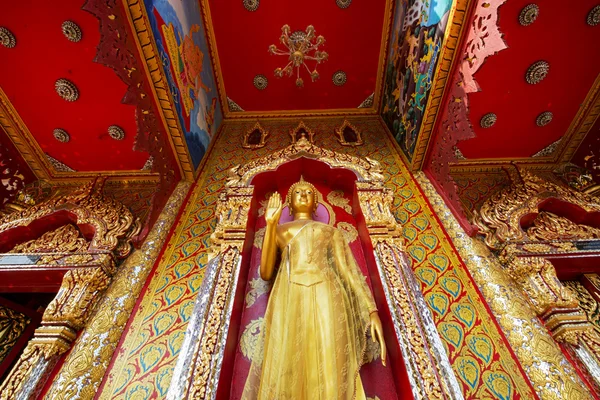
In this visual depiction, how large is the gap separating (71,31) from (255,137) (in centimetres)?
283

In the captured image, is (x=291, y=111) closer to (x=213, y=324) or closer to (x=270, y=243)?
(x=270, y=243)

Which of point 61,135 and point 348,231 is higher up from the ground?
point 61,135

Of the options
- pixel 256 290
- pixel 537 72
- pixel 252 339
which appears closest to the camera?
pixel 252 339

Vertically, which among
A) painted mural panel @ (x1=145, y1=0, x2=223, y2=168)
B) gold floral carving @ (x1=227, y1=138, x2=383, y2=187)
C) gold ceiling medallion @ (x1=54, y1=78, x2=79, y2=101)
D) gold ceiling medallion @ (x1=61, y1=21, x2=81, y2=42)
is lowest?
gold floral carving @ (x1=227, y1=138, x2=383, y2=187)

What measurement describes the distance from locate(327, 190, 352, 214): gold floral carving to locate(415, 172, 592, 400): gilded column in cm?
115

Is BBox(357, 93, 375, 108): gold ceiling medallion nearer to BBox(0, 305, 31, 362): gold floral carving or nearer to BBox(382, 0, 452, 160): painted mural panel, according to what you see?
BBox(382, 0, 452, 160): painted mural panel

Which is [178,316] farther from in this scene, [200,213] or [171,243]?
[200,213]

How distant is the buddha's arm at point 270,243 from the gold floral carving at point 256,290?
229 mm

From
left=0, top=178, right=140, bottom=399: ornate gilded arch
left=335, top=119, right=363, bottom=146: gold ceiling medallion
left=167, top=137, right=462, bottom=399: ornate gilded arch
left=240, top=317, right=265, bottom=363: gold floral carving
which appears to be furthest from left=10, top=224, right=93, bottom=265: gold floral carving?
left=335, top=119, right=363, bottom=146: gold ceiling medallion

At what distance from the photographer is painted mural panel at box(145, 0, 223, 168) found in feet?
14.0

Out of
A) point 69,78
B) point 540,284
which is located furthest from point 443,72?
point 69,78

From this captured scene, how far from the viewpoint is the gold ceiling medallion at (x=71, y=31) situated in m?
3.93

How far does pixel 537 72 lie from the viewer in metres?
4.24

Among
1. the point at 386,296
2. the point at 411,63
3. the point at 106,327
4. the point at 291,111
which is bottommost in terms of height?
the point at 106,327
